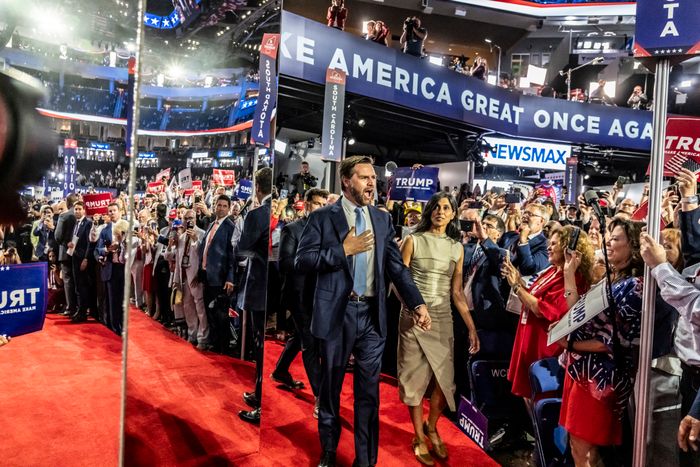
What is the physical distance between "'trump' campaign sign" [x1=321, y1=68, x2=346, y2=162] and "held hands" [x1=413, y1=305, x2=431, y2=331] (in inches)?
65.3

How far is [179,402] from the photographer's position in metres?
2.06

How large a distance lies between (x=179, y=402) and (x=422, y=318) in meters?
1.32

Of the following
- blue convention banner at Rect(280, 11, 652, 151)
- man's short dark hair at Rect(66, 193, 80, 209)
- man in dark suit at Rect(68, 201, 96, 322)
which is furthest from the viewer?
blue convention banner at Rect(280, 11, 652, 151)

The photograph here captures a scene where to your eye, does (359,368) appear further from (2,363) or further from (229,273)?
(2,363)

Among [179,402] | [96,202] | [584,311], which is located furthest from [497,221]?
[96,202]

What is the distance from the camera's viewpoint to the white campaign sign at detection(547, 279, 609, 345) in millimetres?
1689

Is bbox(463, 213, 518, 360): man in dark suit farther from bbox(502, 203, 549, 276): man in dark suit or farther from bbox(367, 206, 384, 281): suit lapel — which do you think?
bbox(367, 206, 384, 281): suit lapel

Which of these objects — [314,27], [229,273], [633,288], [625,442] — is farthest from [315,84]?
[625,442]

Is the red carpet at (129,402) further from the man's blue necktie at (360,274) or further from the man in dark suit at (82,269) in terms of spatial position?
the man's blue necktie at (360,274)

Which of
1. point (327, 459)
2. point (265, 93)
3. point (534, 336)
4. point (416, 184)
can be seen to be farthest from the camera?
point (416, 184)

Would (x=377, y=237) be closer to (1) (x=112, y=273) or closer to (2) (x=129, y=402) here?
(1) (x=112, y=273)

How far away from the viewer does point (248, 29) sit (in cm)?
203

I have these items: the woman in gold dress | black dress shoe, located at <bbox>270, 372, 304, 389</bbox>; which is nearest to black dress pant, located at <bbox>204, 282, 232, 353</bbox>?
the woman in gold dress

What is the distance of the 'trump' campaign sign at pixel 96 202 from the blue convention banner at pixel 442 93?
84.0 inches
